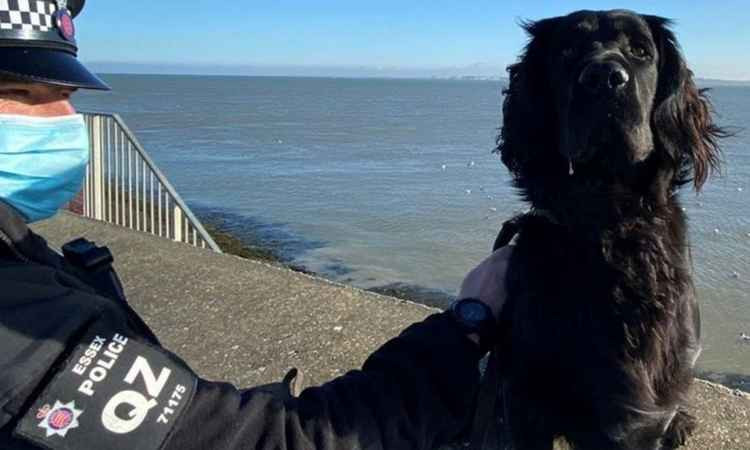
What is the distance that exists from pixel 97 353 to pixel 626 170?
1.72 m

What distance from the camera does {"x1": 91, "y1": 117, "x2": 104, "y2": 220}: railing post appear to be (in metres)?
7.62

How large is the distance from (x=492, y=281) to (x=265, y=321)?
2.42 m

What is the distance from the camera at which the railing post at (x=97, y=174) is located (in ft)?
25.0

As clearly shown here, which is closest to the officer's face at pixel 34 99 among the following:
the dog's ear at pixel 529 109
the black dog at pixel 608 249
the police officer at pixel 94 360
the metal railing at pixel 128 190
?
the police officer at pixel 94 360

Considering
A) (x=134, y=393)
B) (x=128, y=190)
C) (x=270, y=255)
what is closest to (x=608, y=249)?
(x=134, y=393)

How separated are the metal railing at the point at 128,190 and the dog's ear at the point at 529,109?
4.85m

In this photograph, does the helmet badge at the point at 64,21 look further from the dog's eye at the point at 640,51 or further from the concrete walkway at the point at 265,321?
the concrete walkway at the point at 265,321

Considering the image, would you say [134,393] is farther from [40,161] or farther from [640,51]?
[640,51]

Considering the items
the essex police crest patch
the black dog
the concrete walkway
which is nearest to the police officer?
the essex police crest patch

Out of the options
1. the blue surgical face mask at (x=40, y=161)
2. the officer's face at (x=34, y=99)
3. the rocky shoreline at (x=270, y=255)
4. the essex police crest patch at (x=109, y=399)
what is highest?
the officer's face at (x=34, y=99)

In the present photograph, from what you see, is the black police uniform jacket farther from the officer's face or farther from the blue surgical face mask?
the officer's face

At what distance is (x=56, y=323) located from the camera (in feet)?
4.22

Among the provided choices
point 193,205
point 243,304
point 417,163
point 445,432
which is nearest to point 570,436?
point 445,432

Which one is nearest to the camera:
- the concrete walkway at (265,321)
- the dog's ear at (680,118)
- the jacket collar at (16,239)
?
the jacket collar at (16,239)
